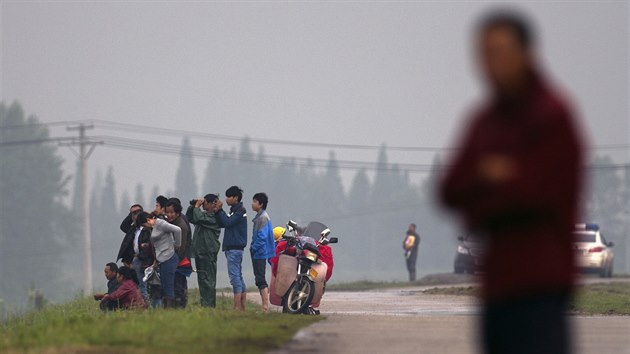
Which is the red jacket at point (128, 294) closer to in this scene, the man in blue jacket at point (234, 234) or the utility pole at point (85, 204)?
the man in blue jacket at point (234, 234)

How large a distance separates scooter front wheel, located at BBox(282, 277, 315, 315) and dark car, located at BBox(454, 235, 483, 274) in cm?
2304

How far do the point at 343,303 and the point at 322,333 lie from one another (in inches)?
499

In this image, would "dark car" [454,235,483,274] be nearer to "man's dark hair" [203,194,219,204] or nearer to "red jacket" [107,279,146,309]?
"man's dark hair" [203,194,219,204]

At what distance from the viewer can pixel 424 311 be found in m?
22.6

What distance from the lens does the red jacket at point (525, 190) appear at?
6.90m

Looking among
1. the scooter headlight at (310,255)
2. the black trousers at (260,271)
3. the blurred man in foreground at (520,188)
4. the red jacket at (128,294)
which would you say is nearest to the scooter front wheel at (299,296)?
the scooter headlight at (310,255)

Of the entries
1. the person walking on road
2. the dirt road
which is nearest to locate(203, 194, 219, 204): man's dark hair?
the dirt road

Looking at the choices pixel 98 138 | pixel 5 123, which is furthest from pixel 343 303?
pixel 5 123

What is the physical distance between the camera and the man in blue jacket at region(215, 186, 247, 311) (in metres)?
20.3

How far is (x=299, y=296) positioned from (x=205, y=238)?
177cm

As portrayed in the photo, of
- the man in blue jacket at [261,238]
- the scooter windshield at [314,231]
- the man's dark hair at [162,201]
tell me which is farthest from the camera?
the man's dark hair at [162,201]

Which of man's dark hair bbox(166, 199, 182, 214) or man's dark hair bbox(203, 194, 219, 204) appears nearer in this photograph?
man's dark hair bbox(203, 194, 219, 204)

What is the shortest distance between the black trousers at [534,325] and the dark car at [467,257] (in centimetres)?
3533

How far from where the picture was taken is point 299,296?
19625mm
